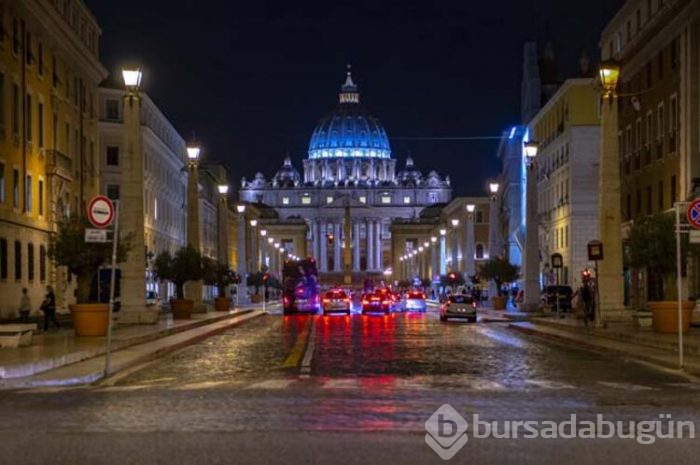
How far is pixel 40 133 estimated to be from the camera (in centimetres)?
5447

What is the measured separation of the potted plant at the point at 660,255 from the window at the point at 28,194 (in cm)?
2767

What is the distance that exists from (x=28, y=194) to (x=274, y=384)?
36.1 m

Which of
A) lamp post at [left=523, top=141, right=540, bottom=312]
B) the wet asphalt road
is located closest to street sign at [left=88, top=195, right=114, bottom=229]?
the wet asphalt road

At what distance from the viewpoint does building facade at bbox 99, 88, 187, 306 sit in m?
81.3

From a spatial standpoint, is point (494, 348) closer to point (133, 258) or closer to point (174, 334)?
point (174, 334)

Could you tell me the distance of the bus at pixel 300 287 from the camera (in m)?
73.4

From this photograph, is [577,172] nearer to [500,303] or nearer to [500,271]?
[500,271]

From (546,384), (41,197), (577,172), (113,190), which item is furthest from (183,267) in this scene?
(546,384)

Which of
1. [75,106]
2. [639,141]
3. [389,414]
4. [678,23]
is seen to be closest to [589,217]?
[639,141]

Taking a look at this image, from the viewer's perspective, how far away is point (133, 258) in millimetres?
38500

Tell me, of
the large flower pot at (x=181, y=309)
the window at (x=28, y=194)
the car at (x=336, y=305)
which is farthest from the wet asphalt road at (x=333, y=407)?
the car at (x=336, y=305)

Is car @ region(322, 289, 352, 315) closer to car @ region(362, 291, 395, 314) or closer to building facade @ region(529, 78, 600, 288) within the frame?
car @ region(362, 291, 395, 314)

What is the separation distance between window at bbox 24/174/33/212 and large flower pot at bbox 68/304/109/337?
20.5 meters

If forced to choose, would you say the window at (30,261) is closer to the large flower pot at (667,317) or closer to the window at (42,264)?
the window at (42,264)
